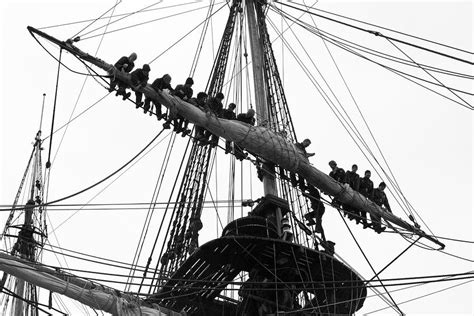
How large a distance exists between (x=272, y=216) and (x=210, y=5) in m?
5.58

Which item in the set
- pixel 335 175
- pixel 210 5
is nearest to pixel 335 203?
pixel 335 175

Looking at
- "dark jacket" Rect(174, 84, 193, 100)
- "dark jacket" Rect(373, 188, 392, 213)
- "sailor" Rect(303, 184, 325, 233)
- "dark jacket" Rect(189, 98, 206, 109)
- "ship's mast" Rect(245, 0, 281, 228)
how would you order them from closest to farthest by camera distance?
"dark jacket" Rect(174, 84, 193, 100) → "dark jacket" Rect(189, 98, 206, 109) → "ship's mast" Rect(245, 0, 281, 228) → "sailor" Rect(303, 184, 325, 233) → "dark jacket" Rect(373, 188, 392, 213)

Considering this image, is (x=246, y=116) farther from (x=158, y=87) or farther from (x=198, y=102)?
(x=158, y=87)

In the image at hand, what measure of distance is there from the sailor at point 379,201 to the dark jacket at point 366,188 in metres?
0.09

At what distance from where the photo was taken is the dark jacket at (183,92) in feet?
44.3

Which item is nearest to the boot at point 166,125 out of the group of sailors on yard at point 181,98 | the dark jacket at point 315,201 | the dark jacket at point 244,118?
the group of sailors on yard at point 181,98

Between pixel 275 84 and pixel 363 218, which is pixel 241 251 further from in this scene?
pixel 275 84

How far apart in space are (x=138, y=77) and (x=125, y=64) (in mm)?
269

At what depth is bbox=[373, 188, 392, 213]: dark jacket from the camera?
1534 cm

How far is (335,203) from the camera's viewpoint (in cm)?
1491

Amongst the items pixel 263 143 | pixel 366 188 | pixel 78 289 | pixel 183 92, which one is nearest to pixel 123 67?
pixel 183 92

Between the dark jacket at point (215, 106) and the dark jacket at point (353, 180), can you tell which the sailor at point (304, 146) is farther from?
the dark jacket at point (215, 106)

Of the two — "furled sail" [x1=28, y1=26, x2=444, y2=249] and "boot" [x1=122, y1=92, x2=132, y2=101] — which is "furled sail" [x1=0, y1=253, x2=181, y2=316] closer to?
"boot" [x1=122, y1=92, x2=132, y2=101]

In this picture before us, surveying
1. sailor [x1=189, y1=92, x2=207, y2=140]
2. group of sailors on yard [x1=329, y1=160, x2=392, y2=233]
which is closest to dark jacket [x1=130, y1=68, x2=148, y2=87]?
sailor [x1=189, y1=92, x2=207, y2=140]
